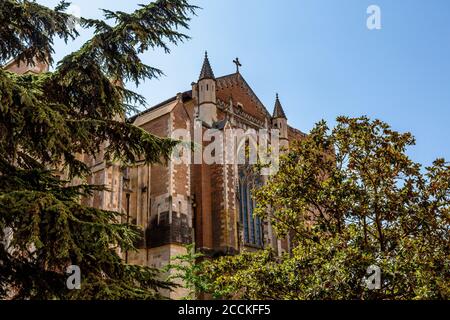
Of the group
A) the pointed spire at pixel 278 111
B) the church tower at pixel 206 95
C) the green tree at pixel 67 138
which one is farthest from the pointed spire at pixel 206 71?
the green tree at pixel 67 138

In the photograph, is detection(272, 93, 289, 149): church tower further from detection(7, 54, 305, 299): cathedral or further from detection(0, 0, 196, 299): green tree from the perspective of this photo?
detection(0, 0, 196, 299): green tree

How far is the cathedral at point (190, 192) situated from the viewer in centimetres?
2166

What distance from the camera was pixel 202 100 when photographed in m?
28.5

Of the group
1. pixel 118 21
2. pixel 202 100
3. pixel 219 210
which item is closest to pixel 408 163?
pixel 118 21

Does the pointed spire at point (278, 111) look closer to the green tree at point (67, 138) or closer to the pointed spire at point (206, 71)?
the pointed spire at point (206, 71)

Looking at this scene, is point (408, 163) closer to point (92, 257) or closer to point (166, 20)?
point (166, 20)

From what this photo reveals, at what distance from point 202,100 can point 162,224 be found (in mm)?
9086

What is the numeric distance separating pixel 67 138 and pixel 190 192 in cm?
1769

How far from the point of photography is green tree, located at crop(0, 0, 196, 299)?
5688 millimetres

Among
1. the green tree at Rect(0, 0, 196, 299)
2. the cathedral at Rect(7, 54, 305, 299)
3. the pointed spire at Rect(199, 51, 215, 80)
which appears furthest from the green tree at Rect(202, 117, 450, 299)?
the pointed spire at Rect(199, 51, 215, 80)

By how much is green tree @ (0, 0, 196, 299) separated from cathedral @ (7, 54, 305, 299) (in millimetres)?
10414

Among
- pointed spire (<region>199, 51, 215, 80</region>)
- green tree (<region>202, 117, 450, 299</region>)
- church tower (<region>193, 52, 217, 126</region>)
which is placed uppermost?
pointed spire (<region>199, 51, 215, 80</region>)

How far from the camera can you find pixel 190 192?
79.7 feet

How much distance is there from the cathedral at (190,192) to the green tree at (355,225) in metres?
7.47
